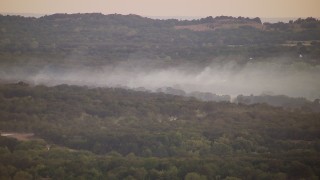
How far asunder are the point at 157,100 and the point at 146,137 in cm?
498

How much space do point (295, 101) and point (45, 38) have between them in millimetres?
16857

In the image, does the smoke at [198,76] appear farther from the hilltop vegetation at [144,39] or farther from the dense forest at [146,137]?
the dense forest at [146,137]

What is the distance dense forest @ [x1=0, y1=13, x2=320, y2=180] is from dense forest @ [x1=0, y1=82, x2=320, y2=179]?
0.03 metres

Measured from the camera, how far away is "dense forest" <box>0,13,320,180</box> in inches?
374

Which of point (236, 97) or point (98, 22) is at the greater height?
point (98, 22)

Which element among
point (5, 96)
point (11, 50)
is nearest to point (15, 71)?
point (11, 50)

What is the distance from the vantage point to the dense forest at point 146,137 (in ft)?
30.1

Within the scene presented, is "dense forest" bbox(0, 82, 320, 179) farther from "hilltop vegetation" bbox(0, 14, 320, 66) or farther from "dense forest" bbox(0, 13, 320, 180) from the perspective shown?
"hilltop vegetation" bbox(0, 14, 320, 66)

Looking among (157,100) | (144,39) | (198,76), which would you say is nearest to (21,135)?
(157,100)

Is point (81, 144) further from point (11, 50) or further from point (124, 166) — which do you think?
point (11, 50)

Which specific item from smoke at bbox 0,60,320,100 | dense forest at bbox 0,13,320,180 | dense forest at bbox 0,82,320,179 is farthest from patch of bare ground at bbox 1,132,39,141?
smoke at bbox 0,60,320,100

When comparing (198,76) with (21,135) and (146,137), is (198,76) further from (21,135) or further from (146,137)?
(146,137)

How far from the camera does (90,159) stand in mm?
9812

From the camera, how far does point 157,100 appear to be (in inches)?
653
